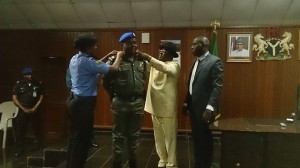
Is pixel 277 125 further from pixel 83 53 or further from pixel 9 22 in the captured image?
pixel 9 22

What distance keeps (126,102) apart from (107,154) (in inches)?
62.1

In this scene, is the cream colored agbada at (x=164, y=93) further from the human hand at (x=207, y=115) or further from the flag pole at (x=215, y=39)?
the flag pole at (x=215, y=39)

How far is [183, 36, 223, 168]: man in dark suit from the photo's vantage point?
115 inches

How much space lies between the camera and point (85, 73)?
2.85 m

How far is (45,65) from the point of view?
18.9ft

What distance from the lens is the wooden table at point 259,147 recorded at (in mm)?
2686

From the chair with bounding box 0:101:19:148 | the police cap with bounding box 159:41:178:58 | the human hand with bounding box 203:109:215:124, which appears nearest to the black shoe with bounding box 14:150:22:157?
the chair with bounding box 0:101:19:148

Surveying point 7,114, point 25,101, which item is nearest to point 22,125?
point 25,101

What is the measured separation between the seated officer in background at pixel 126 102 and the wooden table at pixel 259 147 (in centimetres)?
77

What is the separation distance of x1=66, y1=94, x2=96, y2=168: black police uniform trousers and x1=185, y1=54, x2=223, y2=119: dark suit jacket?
3.32 ft

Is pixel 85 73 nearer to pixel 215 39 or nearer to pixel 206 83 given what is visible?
pixel 206 83

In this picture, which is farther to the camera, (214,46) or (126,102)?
(214,46)

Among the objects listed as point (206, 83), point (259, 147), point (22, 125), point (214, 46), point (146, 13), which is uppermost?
point (146, 13)

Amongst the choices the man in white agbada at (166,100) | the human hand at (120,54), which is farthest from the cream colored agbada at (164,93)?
the human hand at (120,54)
